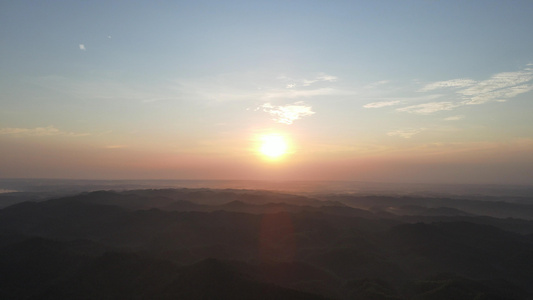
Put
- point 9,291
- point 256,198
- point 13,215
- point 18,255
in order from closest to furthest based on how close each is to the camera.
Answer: point 9,291, point 18,255, point 13,215, point 256,198

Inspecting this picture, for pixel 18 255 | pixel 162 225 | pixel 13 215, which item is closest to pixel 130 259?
pixel 18 255

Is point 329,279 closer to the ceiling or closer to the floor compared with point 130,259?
closer to the floor

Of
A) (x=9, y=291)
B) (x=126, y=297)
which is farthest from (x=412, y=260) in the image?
(x=9, y=291)

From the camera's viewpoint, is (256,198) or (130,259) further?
(256,198)

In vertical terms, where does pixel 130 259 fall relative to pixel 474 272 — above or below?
above

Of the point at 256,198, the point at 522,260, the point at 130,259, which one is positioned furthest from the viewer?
the point at 256,198

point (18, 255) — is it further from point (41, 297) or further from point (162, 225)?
point (162, 225)

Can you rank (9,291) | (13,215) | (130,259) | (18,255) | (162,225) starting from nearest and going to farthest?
(9,291)
(130,259)
(18,255)
(162,225)
(13,215)

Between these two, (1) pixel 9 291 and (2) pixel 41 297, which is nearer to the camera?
(2) pixel 41 297

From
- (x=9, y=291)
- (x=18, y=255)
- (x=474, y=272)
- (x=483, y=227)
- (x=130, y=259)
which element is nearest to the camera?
(x=9, y=291)

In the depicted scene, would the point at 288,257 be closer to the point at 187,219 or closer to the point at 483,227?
the point at 187,219
